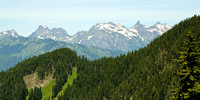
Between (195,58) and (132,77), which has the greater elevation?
(195,58)

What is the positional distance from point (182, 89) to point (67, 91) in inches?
6927

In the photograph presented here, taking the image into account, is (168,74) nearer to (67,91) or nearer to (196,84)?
(67,91)

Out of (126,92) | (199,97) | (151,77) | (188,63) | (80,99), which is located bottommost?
(80,99)

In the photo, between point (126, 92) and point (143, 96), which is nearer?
point (143, 96)

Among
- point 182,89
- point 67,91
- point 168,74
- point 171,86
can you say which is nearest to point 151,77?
point 168,74

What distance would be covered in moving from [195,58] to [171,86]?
430 ft

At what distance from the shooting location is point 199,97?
2811 centimetres

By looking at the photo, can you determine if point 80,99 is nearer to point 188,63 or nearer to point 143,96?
point 143,96

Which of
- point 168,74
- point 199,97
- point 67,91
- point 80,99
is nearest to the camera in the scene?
point 199,97

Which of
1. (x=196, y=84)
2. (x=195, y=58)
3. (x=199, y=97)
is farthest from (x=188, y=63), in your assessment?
(x=199, y=97)

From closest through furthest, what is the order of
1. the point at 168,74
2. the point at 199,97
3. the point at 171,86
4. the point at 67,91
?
the point at 199,97
the point at 171,86
the point at 168,74
the point at 67,91

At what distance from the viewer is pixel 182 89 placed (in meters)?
29.7

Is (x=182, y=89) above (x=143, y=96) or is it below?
above

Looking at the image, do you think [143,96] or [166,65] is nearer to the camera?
[143,96]
